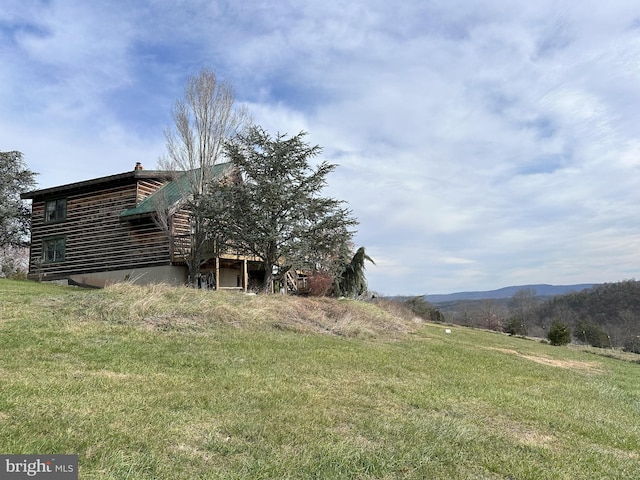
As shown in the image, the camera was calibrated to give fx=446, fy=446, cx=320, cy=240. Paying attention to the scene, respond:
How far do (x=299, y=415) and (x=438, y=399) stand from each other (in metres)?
2.20

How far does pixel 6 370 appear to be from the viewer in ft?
16.8

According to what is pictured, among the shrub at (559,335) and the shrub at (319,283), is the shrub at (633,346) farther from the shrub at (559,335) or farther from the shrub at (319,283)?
the shrub at (319,283)

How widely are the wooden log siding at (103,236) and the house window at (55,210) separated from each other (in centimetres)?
28

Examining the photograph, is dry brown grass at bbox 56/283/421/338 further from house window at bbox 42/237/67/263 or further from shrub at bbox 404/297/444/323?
shrub at bbox 404/297/444/323

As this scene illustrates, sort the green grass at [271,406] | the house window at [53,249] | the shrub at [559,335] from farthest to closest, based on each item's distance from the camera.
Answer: the shrub at [559,335] → the house window at [53,249] → the green grass at [271,406]

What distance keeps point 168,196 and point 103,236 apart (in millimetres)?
Result: 4387

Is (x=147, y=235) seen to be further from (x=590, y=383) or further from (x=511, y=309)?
(x=511, y=309)

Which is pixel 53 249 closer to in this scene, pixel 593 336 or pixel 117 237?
pixel 117 237

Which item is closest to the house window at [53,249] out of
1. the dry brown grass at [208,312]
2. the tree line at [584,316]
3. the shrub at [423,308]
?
the dry brown grass at [208,312]

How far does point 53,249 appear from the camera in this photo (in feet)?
77.9

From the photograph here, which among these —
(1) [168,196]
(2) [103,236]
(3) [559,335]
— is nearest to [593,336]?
(3) [559,335]

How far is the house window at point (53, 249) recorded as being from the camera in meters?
23.4

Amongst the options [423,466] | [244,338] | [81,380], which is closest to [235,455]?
[423,466]

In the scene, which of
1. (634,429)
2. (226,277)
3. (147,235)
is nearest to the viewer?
(634,429)
